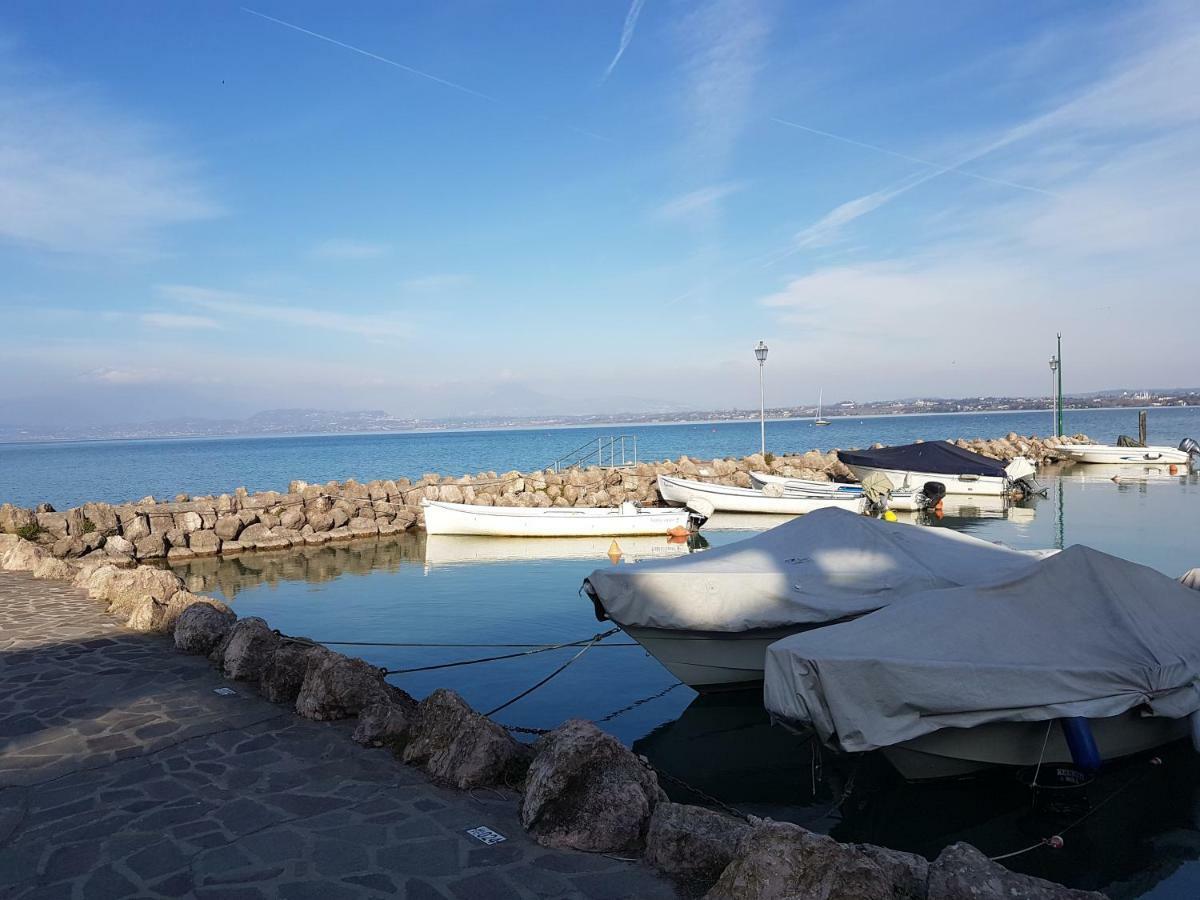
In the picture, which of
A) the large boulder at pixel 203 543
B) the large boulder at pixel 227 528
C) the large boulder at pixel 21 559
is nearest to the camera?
the large boulder at pixel 21 559

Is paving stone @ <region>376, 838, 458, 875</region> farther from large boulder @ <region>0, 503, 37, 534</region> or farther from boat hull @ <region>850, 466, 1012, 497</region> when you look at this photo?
boat hull @ <region>850, 466, 1012, 497</region>

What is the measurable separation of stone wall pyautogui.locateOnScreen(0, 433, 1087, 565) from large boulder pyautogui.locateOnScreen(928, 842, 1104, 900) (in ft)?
67.6

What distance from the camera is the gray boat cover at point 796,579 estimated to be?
9.38 m

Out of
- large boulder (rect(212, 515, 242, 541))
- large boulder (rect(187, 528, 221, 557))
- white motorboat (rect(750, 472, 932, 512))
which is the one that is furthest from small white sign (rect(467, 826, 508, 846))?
white motorboat (rect(750, 472, 932, 512))

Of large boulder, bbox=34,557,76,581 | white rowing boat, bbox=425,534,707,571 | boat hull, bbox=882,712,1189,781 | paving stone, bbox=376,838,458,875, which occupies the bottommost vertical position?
white rowing boat, bbox=425,534,707,571

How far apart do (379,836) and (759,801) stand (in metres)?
4.12

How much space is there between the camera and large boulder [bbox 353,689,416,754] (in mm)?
6492

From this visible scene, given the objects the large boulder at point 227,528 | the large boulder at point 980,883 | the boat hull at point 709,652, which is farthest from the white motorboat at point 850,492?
the large boulder at point 980,883

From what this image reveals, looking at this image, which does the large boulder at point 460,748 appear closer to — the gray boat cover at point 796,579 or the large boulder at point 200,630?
the gray boat cover at point 796,579

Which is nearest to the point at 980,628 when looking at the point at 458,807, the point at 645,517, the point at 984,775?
the point at 984,775

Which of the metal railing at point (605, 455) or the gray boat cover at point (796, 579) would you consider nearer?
the gray boat cover at point (796, 579)

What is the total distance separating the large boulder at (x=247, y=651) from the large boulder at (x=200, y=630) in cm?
79

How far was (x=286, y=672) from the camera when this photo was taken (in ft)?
25.4

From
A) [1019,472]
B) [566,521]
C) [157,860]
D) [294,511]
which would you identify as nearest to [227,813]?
[157,860]
